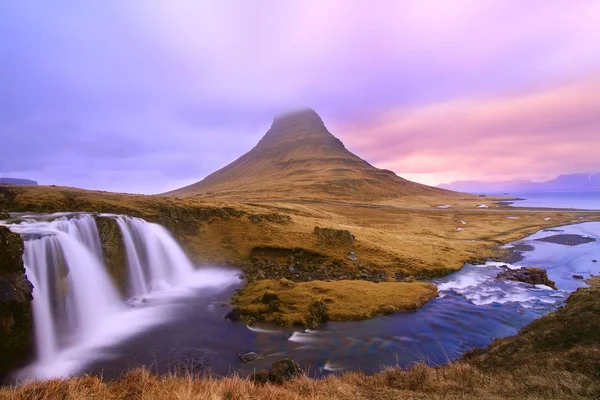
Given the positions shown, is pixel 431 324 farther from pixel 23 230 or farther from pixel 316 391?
pixel 23 230

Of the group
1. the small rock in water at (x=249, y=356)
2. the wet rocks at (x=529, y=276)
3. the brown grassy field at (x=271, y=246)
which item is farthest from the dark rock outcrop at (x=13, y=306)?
the wet rocks at (x=529, y=276)

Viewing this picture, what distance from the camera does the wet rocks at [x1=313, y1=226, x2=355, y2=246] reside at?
3294 cm

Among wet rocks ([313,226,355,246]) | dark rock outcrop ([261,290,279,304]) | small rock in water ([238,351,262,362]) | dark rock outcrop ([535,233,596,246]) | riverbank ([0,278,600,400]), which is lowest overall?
small rock in water ([238,351,262,362])

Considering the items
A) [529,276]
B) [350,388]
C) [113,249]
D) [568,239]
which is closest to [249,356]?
[350,388]

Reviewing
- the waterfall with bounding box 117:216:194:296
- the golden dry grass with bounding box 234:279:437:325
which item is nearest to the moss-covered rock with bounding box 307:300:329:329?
the golden dry grass with bounding box 234:279:437:325

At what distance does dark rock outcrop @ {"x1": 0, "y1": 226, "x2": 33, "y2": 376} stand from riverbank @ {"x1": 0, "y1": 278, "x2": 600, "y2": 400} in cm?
617

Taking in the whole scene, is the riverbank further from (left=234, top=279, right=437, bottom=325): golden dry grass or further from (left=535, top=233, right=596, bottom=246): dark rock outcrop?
(left=535, top=233, right=596, bottom=246): dark rock outcrop

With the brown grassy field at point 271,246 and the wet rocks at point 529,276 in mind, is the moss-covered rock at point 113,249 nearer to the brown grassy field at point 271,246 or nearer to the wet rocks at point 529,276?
the brown grassy field at point 271,246

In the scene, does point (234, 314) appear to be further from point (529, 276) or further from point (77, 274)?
point (529, 276)

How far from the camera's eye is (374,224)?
64.2 m

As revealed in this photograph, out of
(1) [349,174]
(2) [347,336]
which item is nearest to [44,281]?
(2) [347,336]

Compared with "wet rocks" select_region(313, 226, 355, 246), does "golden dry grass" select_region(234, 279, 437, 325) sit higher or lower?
lower

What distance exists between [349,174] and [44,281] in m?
149

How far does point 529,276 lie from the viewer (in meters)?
28.1
